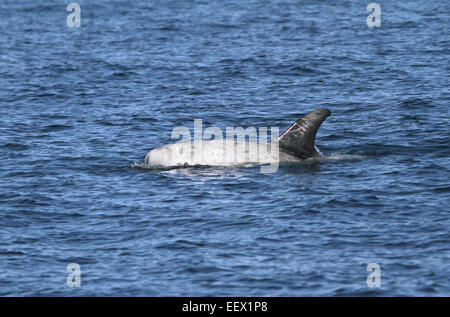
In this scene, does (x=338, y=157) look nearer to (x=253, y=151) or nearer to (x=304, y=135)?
(x=304, y=135)

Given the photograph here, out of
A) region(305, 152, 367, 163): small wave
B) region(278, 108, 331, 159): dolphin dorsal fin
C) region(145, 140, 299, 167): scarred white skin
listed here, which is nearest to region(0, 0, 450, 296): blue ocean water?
region(305, 152, 367, 163): small wave

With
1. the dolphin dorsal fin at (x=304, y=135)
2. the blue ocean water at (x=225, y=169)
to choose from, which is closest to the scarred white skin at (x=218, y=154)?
the dolphin dorsal fin at (x=304, y=135)

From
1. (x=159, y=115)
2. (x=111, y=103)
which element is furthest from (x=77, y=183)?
(x=111, y=103)

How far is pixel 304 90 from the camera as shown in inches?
1435

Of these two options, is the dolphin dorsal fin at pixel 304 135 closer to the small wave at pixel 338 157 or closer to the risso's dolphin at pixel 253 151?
the risso's dolphin at pixel 253 151

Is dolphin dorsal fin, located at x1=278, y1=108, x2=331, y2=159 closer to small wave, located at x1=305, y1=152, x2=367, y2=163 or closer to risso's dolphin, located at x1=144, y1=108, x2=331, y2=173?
risso's dolphin, located at x1=144, y1=108, x2=331, y2=173

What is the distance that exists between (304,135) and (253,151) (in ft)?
5.46

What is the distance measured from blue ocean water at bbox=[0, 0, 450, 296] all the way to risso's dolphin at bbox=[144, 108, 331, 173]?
0.51m

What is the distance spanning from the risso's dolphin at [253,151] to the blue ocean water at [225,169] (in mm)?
511

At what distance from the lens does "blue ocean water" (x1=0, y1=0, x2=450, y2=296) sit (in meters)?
17.5

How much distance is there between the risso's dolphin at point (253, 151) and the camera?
2492cm

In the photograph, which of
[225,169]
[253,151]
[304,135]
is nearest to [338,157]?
[304,135]
